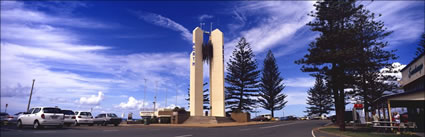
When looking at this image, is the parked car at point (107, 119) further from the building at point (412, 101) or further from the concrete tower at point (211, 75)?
the building at point (412, 101)

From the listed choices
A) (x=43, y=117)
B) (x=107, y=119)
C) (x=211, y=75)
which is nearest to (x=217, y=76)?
(x=211, y=75)

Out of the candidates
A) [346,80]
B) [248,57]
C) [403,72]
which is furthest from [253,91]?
[346,80]

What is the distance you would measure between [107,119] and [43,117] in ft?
34.0

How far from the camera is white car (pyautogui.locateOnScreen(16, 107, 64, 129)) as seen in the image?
57.5ft

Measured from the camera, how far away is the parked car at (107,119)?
1080 inches

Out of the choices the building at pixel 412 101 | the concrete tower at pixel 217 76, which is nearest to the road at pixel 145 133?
the building at pixel 412 101

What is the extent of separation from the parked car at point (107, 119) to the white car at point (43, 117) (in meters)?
8.89

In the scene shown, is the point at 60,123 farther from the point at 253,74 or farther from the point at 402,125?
the point at 253,74

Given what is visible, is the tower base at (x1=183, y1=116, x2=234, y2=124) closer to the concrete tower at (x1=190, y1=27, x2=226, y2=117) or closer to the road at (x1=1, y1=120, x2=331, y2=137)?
the concrete tower at (x1=190, y1=27, x2=226, y2=117)

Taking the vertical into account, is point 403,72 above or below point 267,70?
below

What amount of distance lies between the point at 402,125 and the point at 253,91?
34.3 meters

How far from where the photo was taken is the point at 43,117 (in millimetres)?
17453

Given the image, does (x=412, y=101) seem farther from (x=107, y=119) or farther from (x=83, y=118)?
(x=83, y=118)

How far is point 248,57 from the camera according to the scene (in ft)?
169
